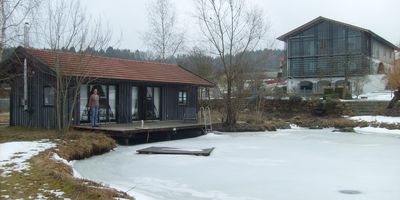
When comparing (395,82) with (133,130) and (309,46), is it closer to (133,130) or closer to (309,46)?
(133,130)

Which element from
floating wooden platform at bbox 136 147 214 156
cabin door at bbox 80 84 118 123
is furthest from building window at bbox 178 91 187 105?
floating wooden platform at bbox 136 147 214 156

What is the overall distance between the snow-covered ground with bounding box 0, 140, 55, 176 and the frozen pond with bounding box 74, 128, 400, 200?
1.19 m

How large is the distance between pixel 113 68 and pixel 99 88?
4.48ft

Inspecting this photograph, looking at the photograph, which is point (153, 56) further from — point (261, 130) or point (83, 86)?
point (83, 86)

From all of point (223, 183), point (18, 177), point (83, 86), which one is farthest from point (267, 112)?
point (18, 177)

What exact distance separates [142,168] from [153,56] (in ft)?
104

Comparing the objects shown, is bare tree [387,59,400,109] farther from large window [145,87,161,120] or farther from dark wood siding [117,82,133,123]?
dark wood siding [117,82,133,123]

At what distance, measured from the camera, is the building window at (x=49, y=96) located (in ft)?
60.3

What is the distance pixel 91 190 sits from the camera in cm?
723

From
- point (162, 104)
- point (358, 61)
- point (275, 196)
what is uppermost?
point (358, 61)

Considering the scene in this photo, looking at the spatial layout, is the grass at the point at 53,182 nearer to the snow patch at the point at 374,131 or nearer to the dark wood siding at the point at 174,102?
the dark wood siding at the point at 174,102

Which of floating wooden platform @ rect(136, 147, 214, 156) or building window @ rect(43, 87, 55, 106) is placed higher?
building window @ rect(43, 87, 55, 106)

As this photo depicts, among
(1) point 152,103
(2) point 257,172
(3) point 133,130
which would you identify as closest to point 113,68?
(1) point 152,103

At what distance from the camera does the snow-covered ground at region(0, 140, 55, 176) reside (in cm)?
922
